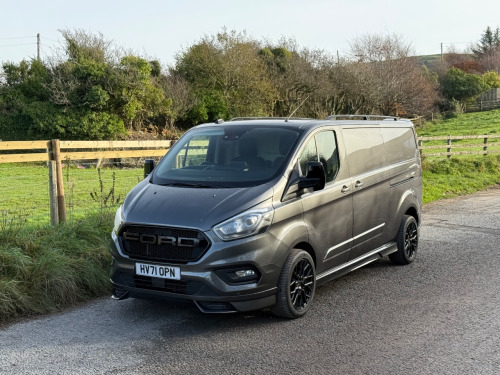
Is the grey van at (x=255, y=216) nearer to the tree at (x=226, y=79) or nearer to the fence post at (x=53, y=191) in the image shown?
the fence post at (x=53, y=191)

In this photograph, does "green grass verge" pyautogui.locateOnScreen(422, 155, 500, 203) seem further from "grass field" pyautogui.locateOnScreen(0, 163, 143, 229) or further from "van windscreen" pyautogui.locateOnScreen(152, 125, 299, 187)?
"van windscreen" pyautogui.locateOnScreen(152, 125, 299, 187)

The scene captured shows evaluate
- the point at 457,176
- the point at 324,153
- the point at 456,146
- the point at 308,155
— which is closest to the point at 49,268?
the point at 308,155

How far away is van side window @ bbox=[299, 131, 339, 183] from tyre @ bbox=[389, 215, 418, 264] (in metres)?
1.97

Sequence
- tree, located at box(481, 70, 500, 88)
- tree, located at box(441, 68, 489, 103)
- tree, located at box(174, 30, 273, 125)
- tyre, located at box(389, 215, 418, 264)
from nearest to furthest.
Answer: tyre, located at box(389, 215, 418, 264), tree, located at box(174, 30, 273, 125), tree, located at box(441, 68, 489, 103), tree, located at box(481, 70, 500, 88)

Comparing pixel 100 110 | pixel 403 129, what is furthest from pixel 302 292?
pixel 100 110

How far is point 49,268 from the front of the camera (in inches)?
263

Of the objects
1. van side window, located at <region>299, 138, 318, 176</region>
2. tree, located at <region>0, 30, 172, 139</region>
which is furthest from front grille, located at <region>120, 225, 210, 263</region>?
tree, located at <region>0, 30, 172, 139</region>

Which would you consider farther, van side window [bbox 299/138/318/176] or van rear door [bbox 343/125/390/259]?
van rear door [bbox 343/125/390/259]

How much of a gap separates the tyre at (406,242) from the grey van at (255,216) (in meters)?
0.48

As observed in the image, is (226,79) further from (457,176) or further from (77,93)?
(457,176)

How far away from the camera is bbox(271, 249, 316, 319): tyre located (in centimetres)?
572

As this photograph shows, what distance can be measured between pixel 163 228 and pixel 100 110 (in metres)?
30.2

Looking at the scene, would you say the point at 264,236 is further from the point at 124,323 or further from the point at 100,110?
the point at 100,110

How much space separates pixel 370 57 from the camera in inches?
2136
